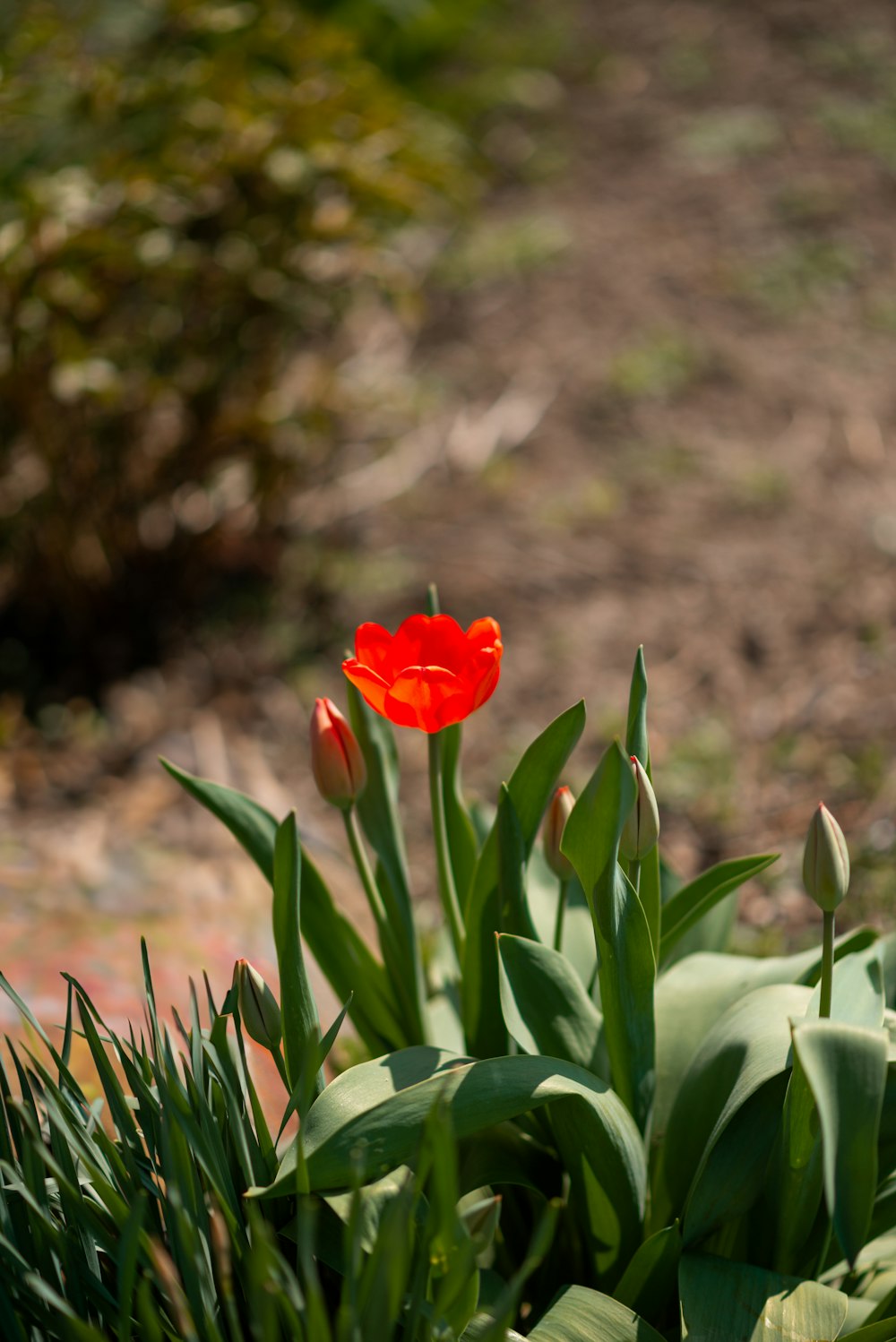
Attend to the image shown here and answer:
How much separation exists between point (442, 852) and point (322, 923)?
16 centimetres

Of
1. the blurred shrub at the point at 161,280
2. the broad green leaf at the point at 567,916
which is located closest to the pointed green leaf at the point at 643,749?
the broad green leaf at the point at 567,916

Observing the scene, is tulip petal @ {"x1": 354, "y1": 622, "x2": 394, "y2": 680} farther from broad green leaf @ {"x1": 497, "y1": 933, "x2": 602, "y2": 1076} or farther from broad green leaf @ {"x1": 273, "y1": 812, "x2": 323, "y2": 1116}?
broad green leaf @ {"x1": 497, "y1": 933, "x2": 602, "y2": 1076}

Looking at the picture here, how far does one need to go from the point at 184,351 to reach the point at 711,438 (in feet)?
5.35

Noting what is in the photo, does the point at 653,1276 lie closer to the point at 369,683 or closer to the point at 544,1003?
the point at 544,1003

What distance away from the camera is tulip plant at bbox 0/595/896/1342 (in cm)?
84

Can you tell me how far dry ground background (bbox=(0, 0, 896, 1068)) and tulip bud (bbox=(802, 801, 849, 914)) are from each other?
1.04 metres

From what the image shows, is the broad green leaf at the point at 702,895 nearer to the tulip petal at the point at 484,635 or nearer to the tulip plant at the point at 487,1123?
the tulip plant at the point at 487,1123

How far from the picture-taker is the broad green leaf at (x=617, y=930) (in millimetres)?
982

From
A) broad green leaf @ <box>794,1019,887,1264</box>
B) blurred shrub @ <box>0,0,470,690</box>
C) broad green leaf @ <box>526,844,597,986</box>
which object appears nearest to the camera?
broad green leaf @ <box>794,1019,887,1264</box>

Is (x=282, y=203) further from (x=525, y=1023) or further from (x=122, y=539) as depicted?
(x=525, y=1023)

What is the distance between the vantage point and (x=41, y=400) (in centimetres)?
248

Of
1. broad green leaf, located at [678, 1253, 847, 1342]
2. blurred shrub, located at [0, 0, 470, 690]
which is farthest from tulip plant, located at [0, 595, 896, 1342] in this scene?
blurred shrub, located at [0, 0, 470, 690]

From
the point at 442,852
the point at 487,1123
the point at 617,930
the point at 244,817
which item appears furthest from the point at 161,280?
the point at 487,1123

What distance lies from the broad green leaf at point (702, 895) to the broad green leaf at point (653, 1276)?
312mm
